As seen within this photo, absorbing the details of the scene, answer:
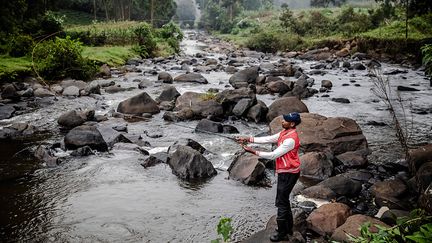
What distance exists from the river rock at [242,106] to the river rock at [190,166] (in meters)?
6.06

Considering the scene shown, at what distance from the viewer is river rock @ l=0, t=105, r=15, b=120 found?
51.9 feet

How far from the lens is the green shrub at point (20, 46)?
24.3 meters

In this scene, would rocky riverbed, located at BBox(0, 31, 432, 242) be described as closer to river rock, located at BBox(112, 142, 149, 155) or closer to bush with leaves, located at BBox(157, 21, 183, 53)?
river rock, located at BBox(112, 142, 149, 155)

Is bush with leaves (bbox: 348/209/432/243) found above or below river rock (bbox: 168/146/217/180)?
above

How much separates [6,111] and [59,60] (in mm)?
8199

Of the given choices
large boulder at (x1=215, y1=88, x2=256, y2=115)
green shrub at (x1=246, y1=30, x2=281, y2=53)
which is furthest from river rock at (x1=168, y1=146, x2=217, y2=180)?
green shrub at (x1=246, y1=30, x2=281, y2=53)

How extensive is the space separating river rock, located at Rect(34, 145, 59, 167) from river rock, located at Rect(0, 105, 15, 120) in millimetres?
5020

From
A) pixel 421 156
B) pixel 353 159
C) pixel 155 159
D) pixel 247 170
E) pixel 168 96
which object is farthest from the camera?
pixel 168 96

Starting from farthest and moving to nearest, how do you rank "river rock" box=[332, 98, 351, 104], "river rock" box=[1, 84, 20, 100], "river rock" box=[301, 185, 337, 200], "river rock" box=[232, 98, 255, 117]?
"river rock" box=[332, 98, 351, 104] < "river rock" box=[1, 84, 20, 100] < "river rock" box=[232, 98, 255, 117] < "river rock" box=[301, 185, 337, 200]

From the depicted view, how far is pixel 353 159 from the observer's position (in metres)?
11.3

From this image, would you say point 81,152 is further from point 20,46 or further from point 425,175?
point 20,46

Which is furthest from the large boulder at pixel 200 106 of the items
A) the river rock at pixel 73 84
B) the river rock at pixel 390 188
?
the river rock at pixel 390 188

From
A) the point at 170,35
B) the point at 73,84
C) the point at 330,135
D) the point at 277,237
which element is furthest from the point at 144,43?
the point at 277,237

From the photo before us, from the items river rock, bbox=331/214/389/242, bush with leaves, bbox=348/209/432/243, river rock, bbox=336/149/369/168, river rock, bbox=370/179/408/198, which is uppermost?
bush with leaves, bbox=348/209/432/243
